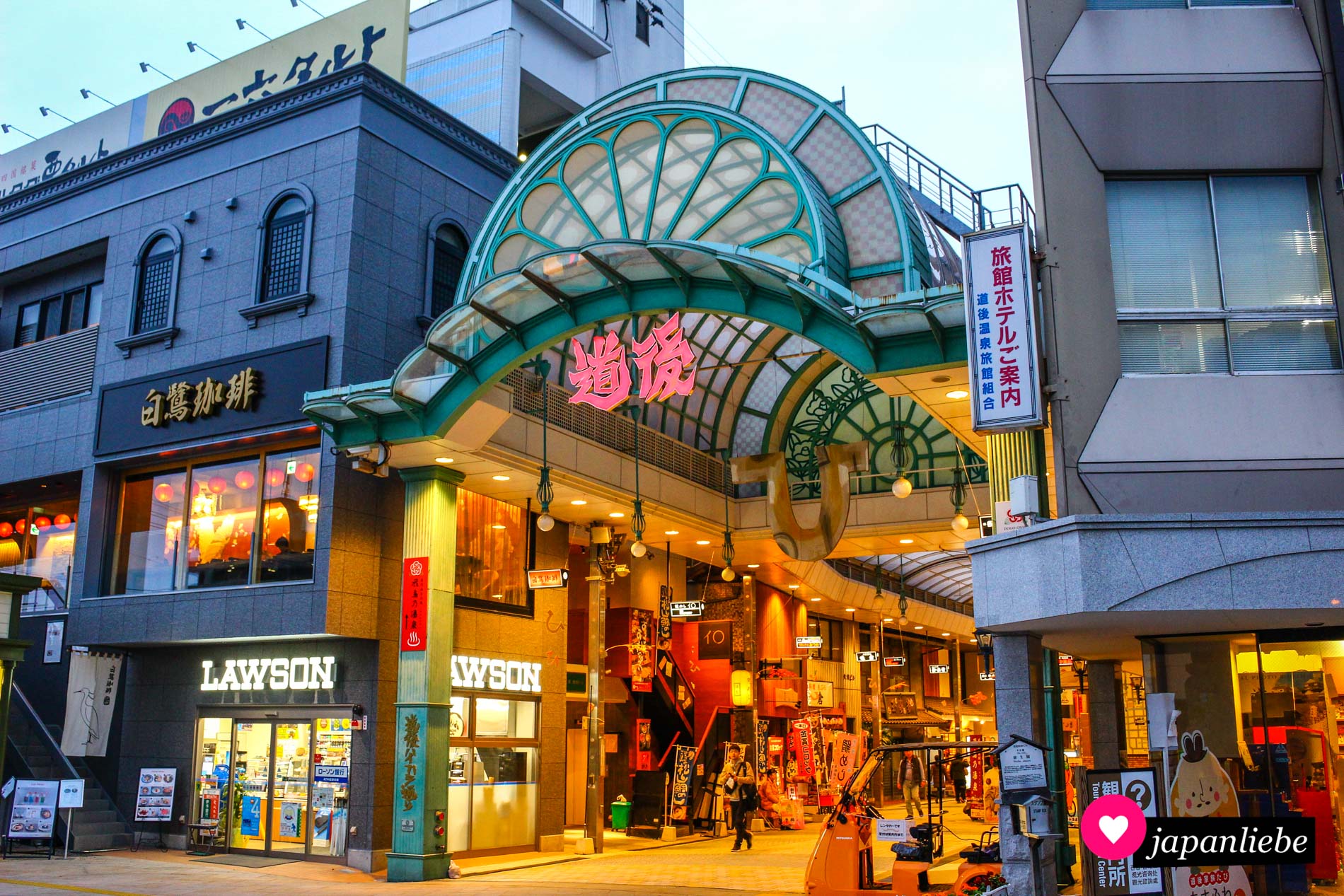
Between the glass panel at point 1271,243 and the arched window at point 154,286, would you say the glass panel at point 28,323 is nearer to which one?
the arched window at point 154,286

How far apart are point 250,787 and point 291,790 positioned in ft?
3.09

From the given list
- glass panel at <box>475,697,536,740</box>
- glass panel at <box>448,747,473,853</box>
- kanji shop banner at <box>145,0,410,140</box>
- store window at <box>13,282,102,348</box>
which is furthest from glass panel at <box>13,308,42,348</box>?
glass panel at <box>448,747,473,853</box>

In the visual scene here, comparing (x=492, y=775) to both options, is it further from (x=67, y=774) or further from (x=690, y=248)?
(x=690, y=248)

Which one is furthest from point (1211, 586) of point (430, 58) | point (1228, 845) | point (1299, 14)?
point (430, 58)

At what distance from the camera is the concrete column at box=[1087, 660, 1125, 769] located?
17.8 meters

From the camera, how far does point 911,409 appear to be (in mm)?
23094

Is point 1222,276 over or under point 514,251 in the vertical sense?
under

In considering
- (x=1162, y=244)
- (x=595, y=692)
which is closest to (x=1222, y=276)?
(x=1162, y=244)

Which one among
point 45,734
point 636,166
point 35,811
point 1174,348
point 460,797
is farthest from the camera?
point 45,734

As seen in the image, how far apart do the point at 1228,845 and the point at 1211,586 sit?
2451 mm

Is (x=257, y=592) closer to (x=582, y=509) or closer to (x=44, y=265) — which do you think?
(x=582, y=509)

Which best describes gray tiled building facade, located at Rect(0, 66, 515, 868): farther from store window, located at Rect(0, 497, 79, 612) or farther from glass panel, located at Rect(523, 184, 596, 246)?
glass panel, located at Rect(523, 184, 596, 246)

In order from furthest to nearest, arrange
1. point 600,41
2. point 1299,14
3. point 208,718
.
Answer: point 600,41 < point 208,718 < point 1299,14
